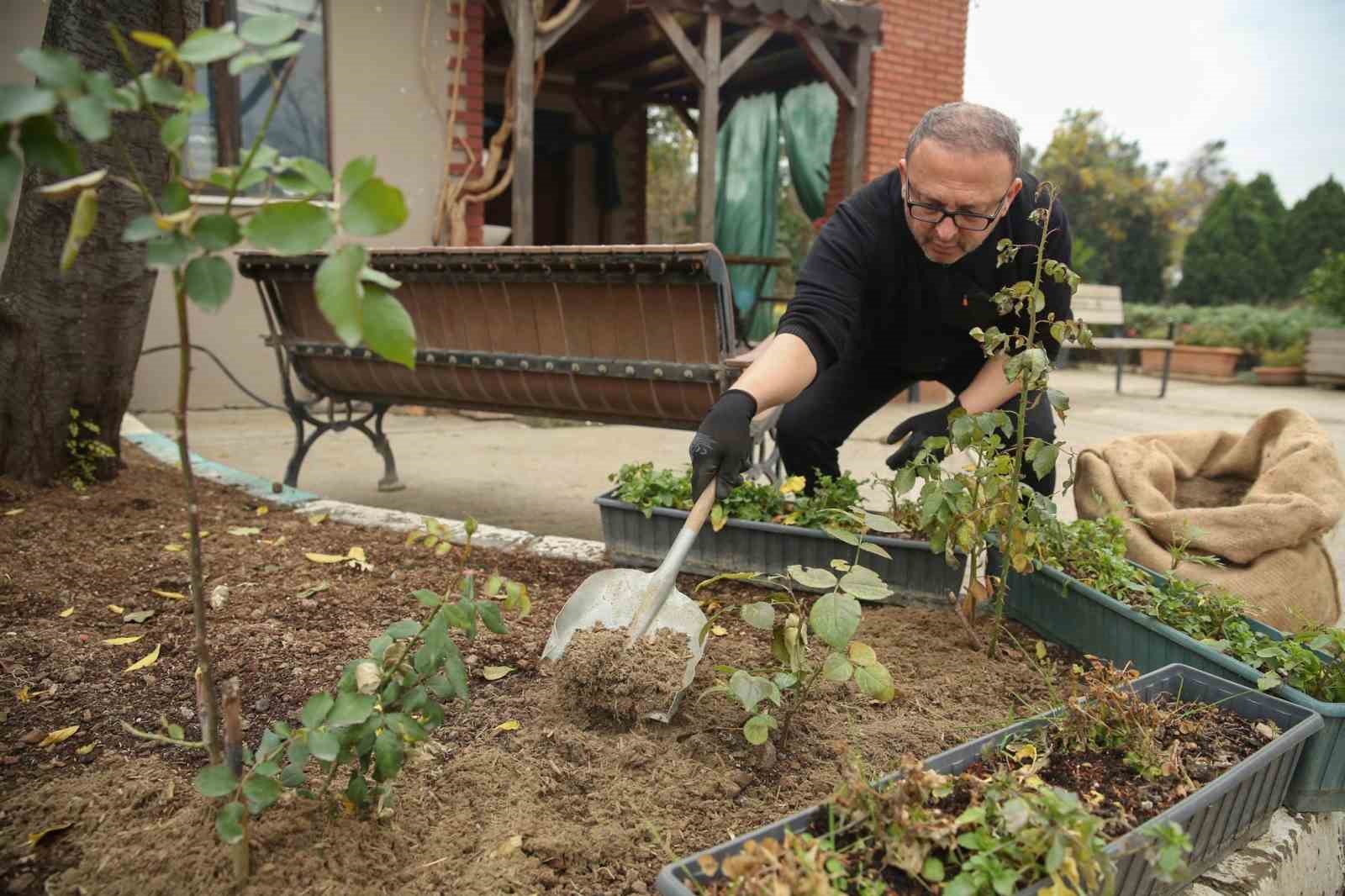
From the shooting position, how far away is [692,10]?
6.98 metres

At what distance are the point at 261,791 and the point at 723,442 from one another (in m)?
1.32

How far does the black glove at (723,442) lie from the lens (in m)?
2.23

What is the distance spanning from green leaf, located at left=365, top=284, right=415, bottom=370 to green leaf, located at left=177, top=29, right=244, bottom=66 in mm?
255

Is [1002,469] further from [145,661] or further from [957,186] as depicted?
[145,661]

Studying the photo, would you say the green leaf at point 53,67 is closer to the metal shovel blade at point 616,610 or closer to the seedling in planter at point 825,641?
the seedling in planter at point 825,641

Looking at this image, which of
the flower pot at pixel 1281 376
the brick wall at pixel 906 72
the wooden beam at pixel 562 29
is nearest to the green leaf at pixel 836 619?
the wooden beam at pixel 562 29

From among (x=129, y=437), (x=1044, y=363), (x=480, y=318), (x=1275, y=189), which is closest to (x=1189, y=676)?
(x=1044, y=363)

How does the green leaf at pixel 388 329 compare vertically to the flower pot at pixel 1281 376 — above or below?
above

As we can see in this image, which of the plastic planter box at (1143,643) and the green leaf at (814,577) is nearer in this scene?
the green leaf at (814,577)

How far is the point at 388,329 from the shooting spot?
0.89 meters

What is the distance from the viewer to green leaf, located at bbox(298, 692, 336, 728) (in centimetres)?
120

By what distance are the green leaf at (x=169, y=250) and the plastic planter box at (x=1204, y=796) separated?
87 centimetres

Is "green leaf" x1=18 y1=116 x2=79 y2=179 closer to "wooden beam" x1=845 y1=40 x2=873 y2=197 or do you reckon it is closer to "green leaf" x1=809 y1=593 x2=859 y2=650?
"green leaf" x1=809 y1=593 x2=859 y2=650

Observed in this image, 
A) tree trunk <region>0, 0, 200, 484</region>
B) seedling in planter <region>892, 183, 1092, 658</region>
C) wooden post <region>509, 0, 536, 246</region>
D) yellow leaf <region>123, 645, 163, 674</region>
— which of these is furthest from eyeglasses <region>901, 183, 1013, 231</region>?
wooden post <region>509, 0, 536, 246</region>
